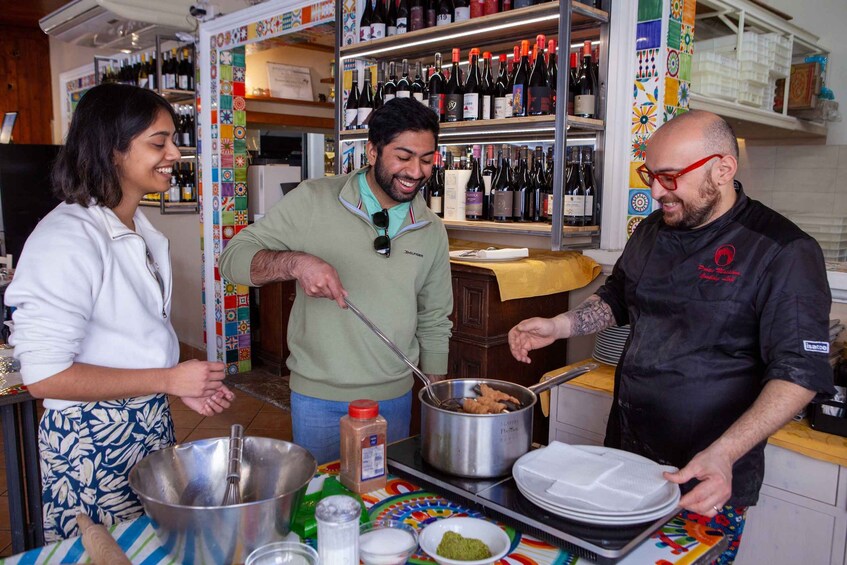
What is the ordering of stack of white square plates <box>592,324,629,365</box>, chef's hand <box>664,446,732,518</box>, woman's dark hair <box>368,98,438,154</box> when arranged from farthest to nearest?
stack of white square plates <box>592,324,629,365</box>
woman's dark hair <box>368,98,438,154</box>
chef's hand <box>664,446,732,518</box>

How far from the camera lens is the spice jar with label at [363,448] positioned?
146 cm

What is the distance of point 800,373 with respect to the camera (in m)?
1.52

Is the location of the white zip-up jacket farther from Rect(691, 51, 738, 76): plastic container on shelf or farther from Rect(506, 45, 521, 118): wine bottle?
Rect(691, 51, 738, 76): plastic container on shelf

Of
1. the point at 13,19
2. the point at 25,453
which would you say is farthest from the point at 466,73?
the point at 13,19

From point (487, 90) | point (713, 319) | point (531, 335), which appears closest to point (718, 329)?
point (713, 319)

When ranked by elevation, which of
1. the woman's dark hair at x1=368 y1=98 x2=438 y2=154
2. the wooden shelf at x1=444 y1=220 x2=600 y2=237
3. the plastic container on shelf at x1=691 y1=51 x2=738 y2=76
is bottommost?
the wooden shelf at x1=444 y1=220 x2=600 y2=237

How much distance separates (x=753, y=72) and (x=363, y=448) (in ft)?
13.3

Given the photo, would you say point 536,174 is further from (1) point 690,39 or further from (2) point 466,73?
(1) point 690,39

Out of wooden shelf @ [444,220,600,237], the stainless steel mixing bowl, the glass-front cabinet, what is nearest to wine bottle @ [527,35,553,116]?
the glass-front cabinet

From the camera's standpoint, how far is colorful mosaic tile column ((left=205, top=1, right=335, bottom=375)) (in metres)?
5.31

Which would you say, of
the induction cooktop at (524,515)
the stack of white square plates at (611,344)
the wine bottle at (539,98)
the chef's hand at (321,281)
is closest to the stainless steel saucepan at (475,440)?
the induction cooktop at (524,515)

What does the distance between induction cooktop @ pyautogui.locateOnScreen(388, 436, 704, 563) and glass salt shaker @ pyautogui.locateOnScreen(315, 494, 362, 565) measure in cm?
33

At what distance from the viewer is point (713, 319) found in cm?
172

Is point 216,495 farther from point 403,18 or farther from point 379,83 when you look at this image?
point 379,83
